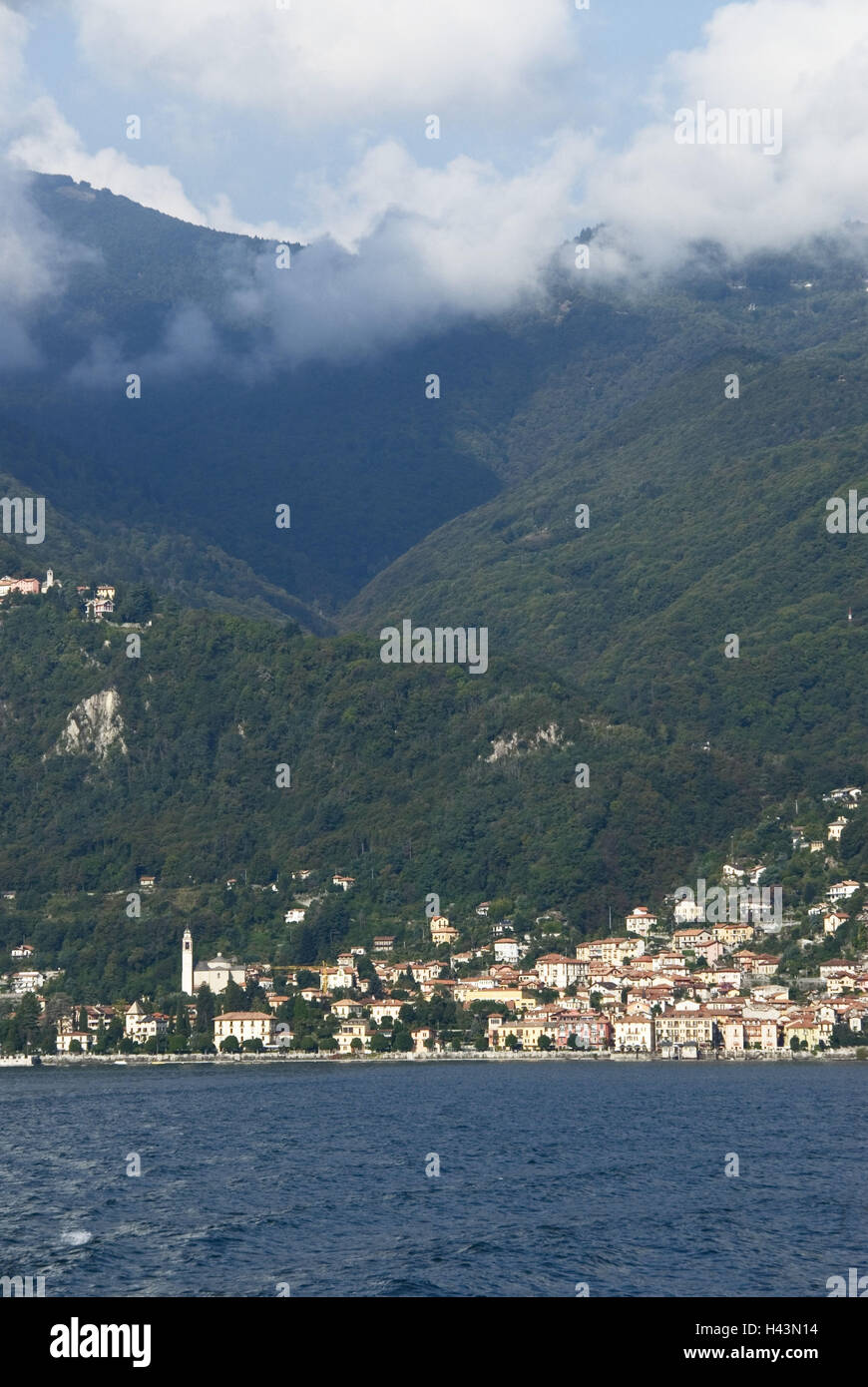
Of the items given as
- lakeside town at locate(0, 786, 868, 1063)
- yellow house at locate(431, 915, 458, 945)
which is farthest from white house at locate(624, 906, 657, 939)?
yellow house at locate(431, 915, 458, 945)

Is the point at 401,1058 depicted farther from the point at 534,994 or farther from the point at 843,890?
the point at 843,890

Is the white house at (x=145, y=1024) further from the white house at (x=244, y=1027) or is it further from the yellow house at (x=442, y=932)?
the yellow house at (x=442, y=932)

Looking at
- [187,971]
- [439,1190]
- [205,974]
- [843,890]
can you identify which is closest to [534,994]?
[205,974]

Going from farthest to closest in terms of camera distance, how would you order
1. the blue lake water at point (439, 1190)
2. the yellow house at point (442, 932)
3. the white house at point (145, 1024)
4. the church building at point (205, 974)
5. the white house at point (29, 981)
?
the yellow house at point (442, 932) → the white house at point (29, 981) → the church building at point (205, 974) → the white house at point (145, 1024) → the blue lake water at point (439, 1190)

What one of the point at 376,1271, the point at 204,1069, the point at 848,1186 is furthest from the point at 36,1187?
the point at 204,1069

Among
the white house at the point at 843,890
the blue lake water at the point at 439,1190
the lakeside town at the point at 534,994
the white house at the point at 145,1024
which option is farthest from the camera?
the white house at the point at 843,890

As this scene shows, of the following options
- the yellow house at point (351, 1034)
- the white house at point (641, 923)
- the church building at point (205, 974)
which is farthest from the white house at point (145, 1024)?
the white house at point (641, 923)

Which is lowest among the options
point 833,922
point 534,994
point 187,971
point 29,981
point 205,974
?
point 534,994
